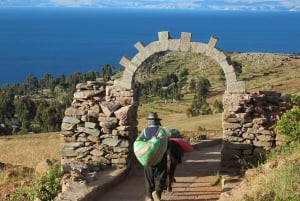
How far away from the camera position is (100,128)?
41.0 ft

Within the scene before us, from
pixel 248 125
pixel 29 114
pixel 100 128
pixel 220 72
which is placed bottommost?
pixel 29 114

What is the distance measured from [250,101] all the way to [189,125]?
18.1m

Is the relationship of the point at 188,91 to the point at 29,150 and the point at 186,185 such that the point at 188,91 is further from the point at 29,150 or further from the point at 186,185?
the point at 186,185

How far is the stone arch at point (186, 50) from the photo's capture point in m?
12.1

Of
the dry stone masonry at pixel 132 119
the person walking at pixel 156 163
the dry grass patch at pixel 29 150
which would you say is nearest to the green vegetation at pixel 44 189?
the dry stone masonry at pixel 132 119

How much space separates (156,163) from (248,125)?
4.05 m

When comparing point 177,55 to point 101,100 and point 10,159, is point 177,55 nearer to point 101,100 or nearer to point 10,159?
point 10,159

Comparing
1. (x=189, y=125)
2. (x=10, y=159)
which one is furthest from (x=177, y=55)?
(x=10, y=159)

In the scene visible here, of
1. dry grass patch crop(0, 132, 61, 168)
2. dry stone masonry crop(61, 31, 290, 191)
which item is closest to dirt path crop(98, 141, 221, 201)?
dry stone masonry crop(61, 31, 290, 191)

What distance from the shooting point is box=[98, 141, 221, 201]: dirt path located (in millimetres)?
10542

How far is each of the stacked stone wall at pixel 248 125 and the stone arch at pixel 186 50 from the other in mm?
327

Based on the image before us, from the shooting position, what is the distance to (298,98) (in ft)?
39.4

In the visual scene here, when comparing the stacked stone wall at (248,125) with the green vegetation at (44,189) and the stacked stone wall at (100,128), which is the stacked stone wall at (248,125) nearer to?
the stacked stone wall at (100,128)

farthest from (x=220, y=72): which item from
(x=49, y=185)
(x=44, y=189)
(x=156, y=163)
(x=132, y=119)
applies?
(x=156, y=163)
